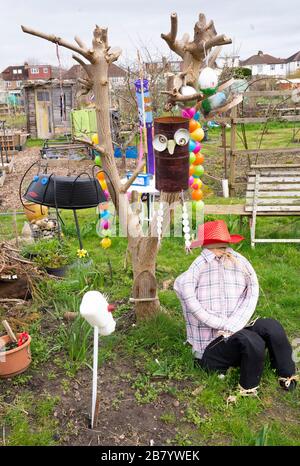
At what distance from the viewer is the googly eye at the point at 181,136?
3217mm

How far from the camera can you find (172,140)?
323 centimetres

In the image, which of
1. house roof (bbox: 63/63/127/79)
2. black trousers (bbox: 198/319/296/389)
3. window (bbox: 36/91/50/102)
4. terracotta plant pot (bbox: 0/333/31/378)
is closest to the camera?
black trousers (bbox: 198/319/296/389)

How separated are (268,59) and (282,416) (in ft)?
240

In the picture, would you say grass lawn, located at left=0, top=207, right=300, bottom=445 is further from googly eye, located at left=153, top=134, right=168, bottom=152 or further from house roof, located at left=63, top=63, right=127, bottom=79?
house roof, located at left=63, top=63, right=127, bottom=79

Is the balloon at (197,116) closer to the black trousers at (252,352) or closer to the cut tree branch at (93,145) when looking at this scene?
the cut tree branch at (93,145)

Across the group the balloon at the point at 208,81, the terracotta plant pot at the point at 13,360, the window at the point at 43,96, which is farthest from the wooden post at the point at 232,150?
the window at the point at 43,96

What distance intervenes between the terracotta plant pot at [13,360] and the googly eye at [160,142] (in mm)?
1604

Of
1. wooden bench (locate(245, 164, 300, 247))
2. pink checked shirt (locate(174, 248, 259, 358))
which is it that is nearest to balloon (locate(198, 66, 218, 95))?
pink checked shirt (locate(174, 248, 259, 358))

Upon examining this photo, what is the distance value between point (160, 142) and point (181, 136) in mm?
155

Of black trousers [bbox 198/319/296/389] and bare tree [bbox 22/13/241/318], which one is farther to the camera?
bare tree [bbox 22/13/241/318]

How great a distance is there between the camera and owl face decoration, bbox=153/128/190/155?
10.6ft

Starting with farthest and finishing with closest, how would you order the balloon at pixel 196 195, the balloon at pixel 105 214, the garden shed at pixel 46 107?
the garden shed at pixel 46 107 < the balloon at pixel 105 214 < the balloon at pixel 196 195

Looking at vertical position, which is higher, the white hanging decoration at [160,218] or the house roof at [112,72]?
the house roof at [112,72]
